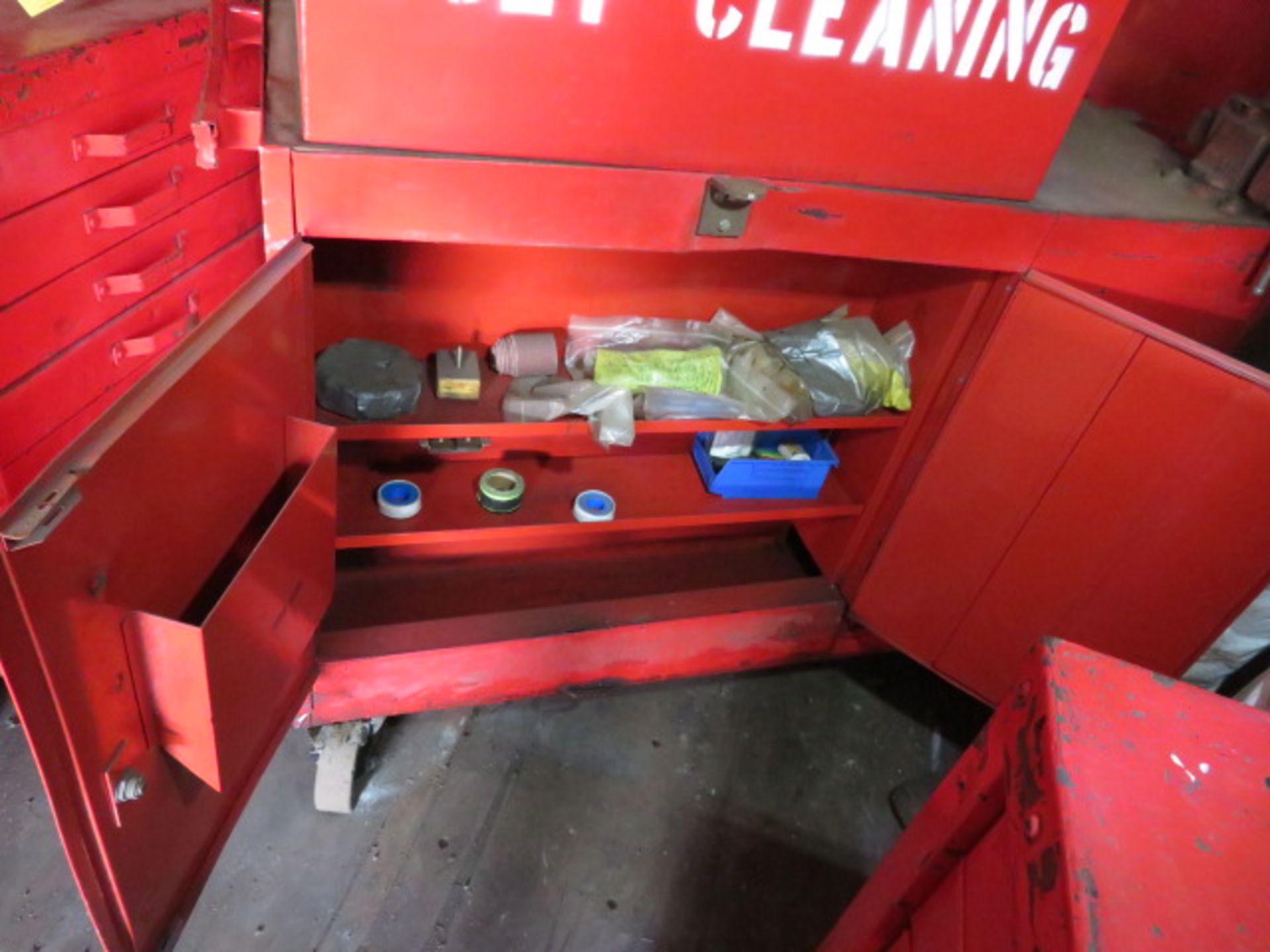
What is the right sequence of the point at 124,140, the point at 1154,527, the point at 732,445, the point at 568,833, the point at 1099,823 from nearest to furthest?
the point at 1099,823, the point at 1154,527, the point at 124,140, the point at 568,833, the point at 732,445

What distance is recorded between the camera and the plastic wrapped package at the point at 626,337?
5.13 ft

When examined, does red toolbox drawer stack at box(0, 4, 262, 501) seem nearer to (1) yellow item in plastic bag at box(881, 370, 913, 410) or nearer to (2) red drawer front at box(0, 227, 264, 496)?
(2) red drawer front at box(0, 227, 264, 496)

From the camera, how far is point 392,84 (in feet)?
3.12

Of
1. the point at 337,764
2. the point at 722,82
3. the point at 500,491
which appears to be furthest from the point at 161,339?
the point at 722,82

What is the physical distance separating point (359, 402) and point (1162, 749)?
1143mm

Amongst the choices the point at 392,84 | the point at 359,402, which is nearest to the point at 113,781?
the point at 359,402

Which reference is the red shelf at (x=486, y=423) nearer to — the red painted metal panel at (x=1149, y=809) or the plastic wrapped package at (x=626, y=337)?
the plastic wrapped package at (x=626, y=337)

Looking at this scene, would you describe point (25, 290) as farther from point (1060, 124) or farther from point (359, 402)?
point (1060, 124)

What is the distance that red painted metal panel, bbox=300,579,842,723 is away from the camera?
153cm

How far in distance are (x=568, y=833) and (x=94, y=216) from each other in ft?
4.88

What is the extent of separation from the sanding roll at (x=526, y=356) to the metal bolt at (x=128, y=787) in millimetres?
906

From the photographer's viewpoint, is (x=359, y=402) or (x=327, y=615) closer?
(x=359, y=402)

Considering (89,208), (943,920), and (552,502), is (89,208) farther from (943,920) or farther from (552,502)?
(943,920)

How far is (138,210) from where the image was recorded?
152cm
